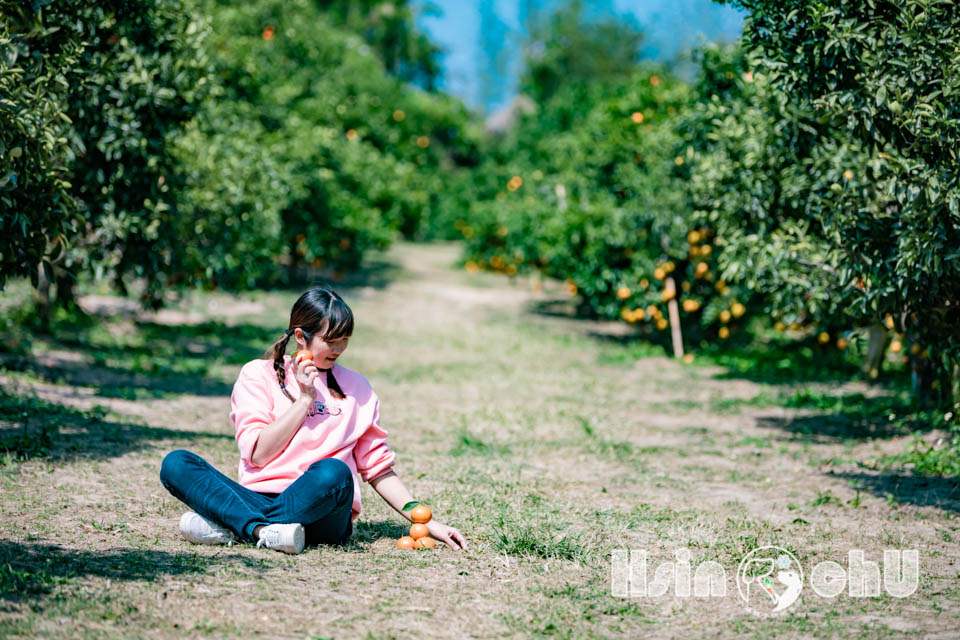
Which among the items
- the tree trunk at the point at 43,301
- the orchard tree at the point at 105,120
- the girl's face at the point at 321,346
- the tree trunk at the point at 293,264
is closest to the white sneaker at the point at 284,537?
the girl's face at the point at 321,346

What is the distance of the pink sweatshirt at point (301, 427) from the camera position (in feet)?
14.4

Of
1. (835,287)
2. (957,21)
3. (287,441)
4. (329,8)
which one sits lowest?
(287,441)

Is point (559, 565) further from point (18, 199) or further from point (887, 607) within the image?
point (18, 199)

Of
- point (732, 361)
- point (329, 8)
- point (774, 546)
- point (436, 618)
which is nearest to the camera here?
point (436, 618)

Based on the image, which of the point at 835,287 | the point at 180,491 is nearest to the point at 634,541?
the point at 180,491

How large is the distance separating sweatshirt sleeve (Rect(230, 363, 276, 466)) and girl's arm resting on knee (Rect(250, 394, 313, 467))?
36 millimetres

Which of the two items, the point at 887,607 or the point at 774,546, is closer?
the point at 887,607

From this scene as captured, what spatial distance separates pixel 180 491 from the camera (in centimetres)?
446

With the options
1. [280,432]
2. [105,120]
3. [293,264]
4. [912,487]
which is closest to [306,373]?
[280,432]

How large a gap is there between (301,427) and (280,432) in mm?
189

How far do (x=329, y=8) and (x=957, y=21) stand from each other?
42694mm

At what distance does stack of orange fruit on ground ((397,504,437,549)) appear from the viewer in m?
4.59

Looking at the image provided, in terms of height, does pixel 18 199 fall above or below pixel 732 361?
above

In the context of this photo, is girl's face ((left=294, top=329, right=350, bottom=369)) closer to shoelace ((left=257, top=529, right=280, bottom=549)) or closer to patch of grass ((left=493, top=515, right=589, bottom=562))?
shoelace ((left=257, top=529, right=280, bottom=549))
